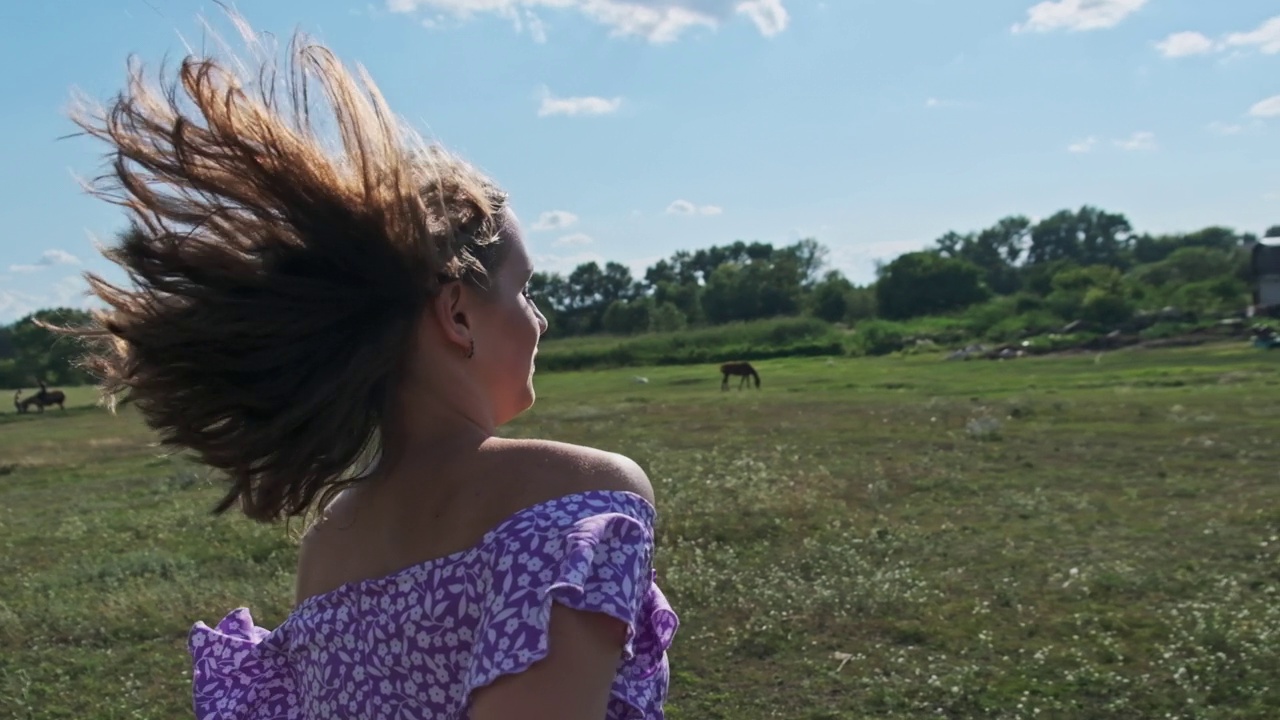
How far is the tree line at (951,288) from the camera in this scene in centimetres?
6012

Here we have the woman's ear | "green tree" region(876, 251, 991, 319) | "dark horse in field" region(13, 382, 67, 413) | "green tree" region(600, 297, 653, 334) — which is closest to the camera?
the woman's ear

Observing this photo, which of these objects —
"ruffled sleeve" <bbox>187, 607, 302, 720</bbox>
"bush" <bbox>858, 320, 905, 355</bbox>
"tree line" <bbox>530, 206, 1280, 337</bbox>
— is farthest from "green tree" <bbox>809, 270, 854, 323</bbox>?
"ruffled sleeve" <bbox>187, 607, 302, 720</bbox>

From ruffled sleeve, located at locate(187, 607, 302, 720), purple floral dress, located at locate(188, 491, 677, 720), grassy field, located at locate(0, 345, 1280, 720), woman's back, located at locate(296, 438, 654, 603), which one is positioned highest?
woman's back, located at locate(296, 438, 654, 603)

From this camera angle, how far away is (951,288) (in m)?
80.6

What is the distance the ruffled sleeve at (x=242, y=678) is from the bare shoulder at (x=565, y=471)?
0.58 metres

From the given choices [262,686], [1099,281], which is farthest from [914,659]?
[1099,281]

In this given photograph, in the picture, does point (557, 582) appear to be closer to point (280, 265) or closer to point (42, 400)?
point (280, 265)

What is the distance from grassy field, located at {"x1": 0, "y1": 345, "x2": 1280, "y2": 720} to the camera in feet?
20.1

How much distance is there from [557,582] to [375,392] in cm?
39

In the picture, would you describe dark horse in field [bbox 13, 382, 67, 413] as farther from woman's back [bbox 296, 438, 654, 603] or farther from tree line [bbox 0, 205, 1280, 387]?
woman's back [bbox 296, 438, 654, 603]

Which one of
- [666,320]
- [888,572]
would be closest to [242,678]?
[888,572]

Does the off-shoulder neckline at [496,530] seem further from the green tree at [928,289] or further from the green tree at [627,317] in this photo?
the green tree at [627,317]

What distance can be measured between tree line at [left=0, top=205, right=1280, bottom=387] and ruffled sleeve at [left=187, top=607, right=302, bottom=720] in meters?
41.2

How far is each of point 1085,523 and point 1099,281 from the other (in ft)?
197
